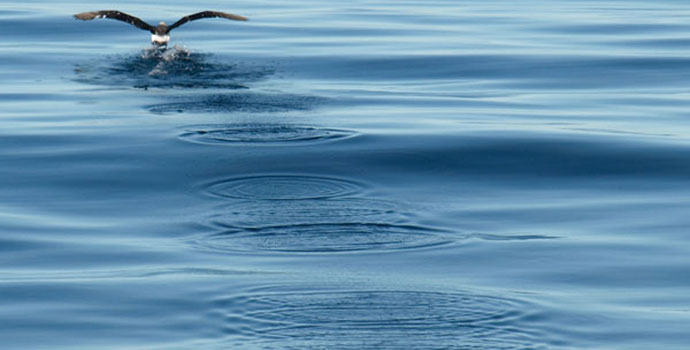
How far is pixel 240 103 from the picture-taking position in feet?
66.4

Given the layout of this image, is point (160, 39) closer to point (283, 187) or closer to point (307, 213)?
point (283, 187)

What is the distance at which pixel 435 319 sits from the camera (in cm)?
941

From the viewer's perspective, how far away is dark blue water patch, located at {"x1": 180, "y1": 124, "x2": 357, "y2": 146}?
16844 millimetres

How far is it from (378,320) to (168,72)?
1489 centimetres

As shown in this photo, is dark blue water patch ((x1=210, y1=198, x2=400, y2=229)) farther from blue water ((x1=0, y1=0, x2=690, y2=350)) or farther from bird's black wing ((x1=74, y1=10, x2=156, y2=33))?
bird's black wing ((x1=74, y1=10, x2=156, y2=33))

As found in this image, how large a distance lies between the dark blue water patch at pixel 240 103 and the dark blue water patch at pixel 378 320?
31.9 ft

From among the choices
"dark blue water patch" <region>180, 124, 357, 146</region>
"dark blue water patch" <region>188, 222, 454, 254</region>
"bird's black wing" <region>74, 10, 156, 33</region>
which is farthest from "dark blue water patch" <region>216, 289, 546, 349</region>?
"bird's black wing" <region>74, 10, 156, 33</region>

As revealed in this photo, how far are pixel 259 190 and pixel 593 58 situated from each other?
545 inches

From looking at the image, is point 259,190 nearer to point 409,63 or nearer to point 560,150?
point 560,150

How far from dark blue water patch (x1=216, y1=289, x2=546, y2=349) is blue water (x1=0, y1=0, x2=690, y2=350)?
0.08ft

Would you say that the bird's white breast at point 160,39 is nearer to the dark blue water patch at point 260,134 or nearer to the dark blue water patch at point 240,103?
the dark blue water patch at point 240,103

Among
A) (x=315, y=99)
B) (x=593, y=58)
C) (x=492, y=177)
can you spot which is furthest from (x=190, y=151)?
(x=593, y=58)

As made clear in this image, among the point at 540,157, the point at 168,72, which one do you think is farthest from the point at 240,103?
the point at 540,157

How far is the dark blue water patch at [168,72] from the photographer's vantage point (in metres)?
22.6
